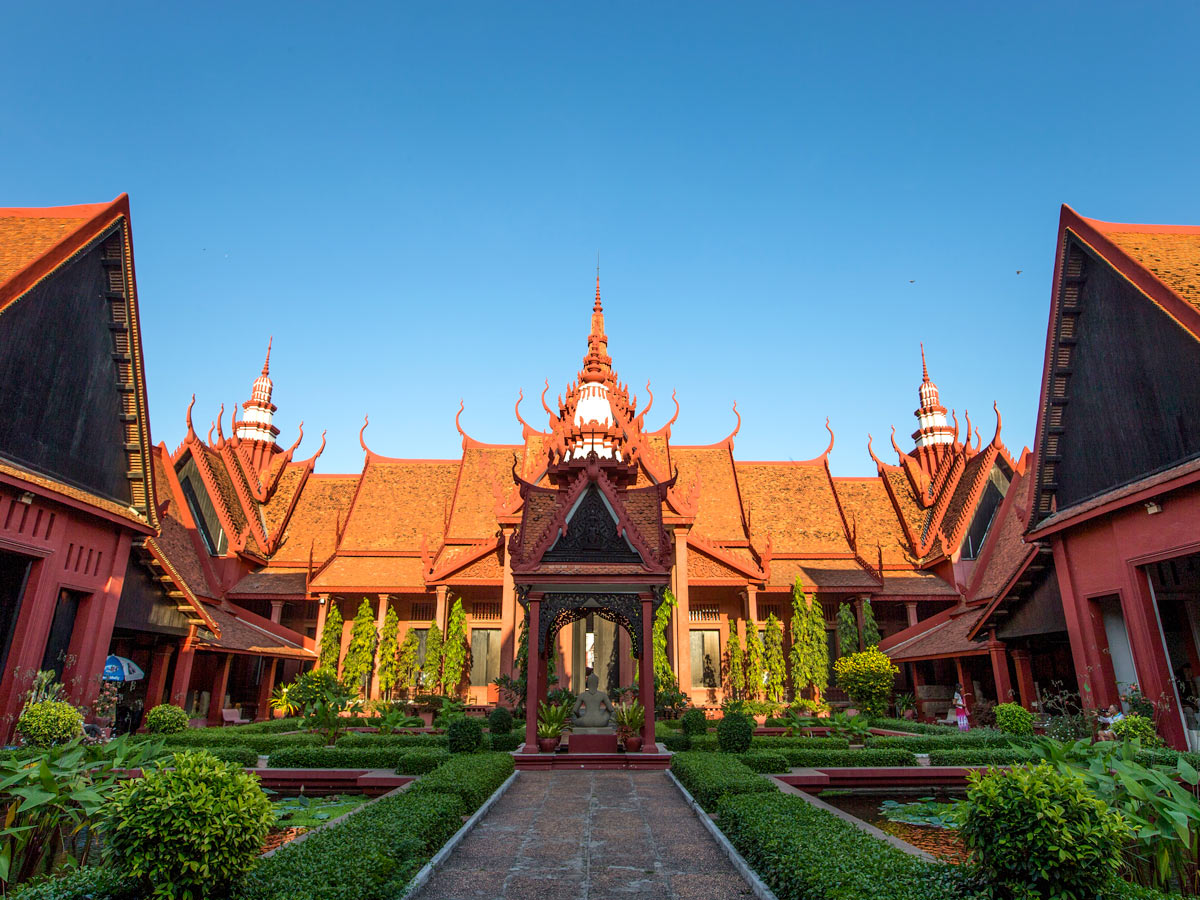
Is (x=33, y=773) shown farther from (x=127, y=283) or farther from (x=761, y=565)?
(x=761, y=565)

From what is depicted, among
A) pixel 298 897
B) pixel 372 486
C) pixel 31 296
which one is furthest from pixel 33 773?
pixel 372 486

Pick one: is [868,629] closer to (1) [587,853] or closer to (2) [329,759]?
(2) [329,759]

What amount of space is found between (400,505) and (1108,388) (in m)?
22.1

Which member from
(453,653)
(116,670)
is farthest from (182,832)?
(453,653)

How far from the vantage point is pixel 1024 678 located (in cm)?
1520

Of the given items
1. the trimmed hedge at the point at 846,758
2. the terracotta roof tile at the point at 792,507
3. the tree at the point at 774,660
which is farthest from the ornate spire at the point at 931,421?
the trimmed hedge at the point at 846,758

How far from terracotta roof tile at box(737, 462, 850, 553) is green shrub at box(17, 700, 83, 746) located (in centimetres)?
1958

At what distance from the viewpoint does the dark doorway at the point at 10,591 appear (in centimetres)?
1060

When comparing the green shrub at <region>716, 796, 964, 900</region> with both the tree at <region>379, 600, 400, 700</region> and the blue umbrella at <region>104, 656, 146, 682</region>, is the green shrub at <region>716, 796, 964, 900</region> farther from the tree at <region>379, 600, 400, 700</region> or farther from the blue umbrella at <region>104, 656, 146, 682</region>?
the tree at <region>379, 600, 400, 700</region>

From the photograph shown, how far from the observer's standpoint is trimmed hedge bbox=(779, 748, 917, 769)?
10359 mm

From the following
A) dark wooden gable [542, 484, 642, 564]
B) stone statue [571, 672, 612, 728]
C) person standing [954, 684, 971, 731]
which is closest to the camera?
stone statue [571, 672, 612, 728]

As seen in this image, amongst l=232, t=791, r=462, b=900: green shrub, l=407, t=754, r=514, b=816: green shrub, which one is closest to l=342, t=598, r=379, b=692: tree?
l=407, t=754, r=514, b=816: green shrub

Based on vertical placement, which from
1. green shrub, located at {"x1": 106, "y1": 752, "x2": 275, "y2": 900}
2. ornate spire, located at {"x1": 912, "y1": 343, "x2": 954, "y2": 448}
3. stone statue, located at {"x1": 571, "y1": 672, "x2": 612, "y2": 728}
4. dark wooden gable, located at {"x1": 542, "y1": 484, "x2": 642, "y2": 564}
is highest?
ornate spire, located at {"x1": 912, "y1": 343, "x2": 954, "y2": 448}

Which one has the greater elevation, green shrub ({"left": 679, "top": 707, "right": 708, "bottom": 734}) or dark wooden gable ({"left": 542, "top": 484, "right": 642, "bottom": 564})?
dark wooden gable ({"left": 542, "top": 484, "right": 642, "bottom": 564})
